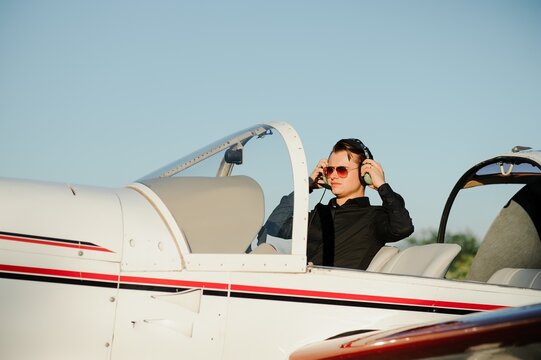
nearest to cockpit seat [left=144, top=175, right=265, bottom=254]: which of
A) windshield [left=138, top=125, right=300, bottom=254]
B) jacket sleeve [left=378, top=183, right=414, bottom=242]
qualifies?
windshield [left=138, top=125, right=300, bottom=254]

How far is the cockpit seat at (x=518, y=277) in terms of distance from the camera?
520 centimetres

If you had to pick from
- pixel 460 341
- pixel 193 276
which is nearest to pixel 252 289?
pixel 193 276

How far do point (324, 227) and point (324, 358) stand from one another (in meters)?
1.60

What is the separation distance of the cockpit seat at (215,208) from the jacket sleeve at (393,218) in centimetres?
108

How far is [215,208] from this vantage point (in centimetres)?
457

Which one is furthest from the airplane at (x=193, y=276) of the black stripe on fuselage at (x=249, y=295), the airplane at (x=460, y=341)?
the airplane at (x=460, y=341)

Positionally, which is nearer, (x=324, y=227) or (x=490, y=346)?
(x=490, y=346)

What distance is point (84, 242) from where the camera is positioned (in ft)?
13.6

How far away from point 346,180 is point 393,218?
1.94ft

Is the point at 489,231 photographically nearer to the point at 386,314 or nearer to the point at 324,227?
the point at 324,227

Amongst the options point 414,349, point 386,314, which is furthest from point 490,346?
point 386,314

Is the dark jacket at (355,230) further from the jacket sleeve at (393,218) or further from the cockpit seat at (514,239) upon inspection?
the cockpit seat at (514,239)

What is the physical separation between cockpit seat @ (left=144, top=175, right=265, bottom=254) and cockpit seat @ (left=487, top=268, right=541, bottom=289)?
190 cm

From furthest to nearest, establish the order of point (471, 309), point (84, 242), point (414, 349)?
point (471, 309)
point (84, 242)
point (414, 349)
